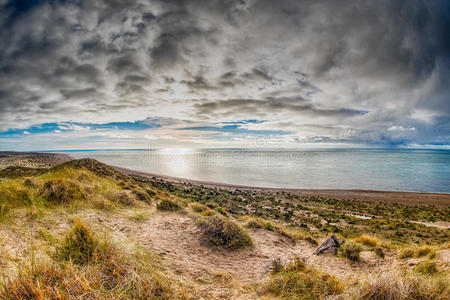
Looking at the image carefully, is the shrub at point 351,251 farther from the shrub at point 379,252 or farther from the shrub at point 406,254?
the shrub at point 406,254

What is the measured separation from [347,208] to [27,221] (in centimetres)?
2999

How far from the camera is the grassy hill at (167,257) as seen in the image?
3.44 m

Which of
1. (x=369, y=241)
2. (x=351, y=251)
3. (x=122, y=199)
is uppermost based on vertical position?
(x=122, y=199)

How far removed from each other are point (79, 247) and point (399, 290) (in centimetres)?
634

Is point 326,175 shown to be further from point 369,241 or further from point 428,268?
point 428,268

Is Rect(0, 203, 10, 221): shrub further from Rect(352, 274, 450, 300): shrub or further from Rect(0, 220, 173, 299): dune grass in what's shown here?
Rect(352, 274, 450, 300): shrub

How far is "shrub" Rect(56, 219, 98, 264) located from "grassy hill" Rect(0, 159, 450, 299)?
0.02 m

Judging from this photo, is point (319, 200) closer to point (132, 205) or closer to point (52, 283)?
point (132, 205)

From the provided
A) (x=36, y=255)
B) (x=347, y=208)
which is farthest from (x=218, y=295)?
(x=347, y=208)

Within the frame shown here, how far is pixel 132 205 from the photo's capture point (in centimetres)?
1086

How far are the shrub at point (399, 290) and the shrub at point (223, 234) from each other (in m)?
4.98

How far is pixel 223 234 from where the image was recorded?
820cm

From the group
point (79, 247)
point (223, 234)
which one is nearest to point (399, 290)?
point (223, 234)

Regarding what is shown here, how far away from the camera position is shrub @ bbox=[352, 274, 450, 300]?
3522 millimetres
